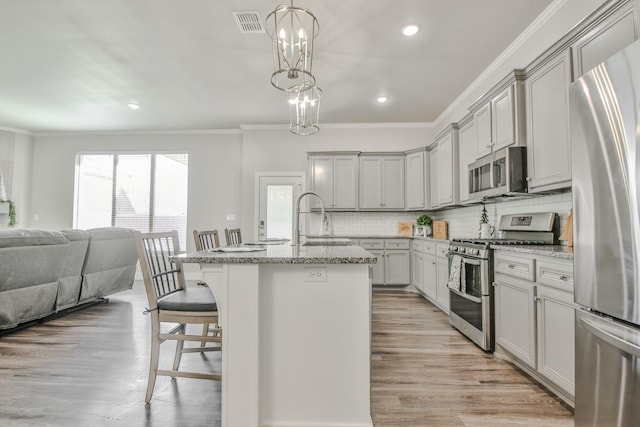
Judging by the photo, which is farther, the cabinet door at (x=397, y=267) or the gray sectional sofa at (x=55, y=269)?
the cabinet door at (x=397, y=267)

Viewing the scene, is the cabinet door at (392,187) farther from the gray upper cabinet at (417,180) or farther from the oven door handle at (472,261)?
the oven door handle at (472,261)

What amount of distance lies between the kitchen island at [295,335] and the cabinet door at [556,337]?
120 centimetres

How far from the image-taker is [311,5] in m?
2.70

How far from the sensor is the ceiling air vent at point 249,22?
2814 millimetres

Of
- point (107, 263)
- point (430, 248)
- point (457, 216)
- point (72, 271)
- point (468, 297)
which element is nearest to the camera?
point (468, 297)

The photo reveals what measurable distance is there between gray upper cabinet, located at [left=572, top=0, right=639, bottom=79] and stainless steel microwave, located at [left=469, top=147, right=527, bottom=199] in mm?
766

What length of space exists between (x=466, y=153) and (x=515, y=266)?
1851 mm

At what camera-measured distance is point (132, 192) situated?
6469 mm

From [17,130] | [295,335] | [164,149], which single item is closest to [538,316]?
[295,335]

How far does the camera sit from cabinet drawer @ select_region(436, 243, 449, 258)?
155 inches

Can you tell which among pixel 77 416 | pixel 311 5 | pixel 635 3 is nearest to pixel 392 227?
pixel 311 5

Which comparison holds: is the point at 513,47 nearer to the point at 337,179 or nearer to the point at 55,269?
the point at 337,179

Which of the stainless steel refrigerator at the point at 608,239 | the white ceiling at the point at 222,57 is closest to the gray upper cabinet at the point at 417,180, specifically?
the white ceiling at the point at 222,57

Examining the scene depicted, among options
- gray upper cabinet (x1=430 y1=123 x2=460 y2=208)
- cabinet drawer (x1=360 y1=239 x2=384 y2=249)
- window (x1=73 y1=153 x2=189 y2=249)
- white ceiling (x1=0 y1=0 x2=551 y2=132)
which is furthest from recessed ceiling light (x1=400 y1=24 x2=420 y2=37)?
window (x1=73 y1=153 x2=189 y2=249)
